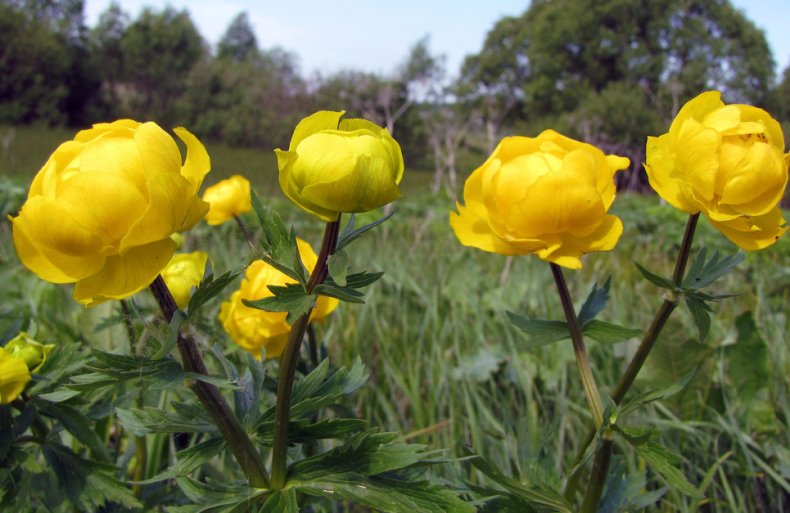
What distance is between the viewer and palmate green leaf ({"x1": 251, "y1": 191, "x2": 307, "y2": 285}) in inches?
17.6

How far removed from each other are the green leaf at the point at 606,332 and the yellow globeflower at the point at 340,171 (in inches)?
9.7

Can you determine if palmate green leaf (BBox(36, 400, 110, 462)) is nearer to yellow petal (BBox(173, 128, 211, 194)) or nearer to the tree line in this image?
yellow petal (BBox(173, 128, 211, 194))

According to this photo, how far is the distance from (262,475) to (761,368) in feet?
3.43

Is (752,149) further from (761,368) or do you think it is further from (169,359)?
(761,368)

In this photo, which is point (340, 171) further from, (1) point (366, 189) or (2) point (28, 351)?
(2) point (28, 351)

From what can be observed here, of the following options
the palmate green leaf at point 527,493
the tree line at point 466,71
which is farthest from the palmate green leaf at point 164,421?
the tree line at point 466,71

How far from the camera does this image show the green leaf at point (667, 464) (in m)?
0.49

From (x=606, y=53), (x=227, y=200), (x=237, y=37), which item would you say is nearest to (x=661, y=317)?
(x=227, y=200)

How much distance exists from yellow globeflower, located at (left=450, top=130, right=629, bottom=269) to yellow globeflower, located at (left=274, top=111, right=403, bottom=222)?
115 mm

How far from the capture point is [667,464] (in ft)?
1.65

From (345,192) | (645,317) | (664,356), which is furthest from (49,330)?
(645,317)

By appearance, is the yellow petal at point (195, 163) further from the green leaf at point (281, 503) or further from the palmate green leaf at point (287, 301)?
the green leaf at point (281, 503)

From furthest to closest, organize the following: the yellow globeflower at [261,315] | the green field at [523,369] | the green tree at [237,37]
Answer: the green tree at [237,37] < the green field at [523,369] < the yellow globeflower at [261,315]

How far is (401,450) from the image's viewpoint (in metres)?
0.53
